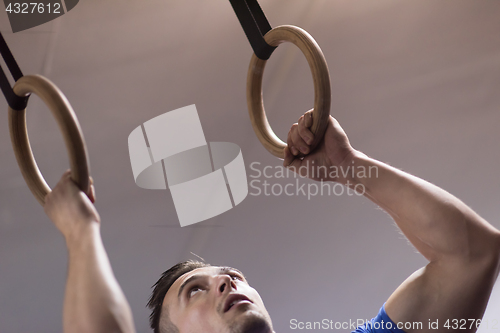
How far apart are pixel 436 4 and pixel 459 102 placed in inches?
14.4

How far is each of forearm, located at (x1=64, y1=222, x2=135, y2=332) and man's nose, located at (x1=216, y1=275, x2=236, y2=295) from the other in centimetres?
35

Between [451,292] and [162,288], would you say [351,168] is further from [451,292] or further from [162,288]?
[162,288]

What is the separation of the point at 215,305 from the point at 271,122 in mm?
800

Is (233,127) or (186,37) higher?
(186,37)

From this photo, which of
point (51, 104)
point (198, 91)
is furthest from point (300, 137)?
point (198, 91)

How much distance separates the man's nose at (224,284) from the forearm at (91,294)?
1.16 feet

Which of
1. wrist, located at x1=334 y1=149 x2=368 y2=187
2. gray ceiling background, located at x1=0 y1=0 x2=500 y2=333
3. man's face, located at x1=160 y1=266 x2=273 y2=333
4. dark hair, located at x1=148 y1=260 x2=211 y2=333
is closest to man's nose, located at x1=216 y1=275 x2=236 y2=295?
man's face, located at x1=160 y1=266 x2=273 y2=333

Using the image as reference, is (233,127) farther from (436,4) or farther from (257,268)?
(436,4)

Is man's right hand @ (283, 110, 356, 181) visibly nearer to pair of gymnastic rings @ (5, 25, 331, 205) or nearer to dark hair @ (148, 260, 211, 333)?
pair of gymnastic rings @ (5, 25, 331, 205)

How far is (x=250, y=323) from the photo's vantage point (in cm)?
71

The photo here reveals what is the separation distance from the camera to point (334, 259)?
62.1 inches

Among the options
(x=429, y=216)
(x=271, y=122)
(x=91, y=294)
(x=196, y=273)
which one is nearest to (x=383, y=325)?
(x=429, y=216)

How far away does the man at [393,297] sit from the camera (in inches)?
16.3

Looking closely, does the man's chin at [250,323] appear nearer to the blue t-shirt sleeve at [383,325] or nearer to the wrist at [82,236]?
the blue t-shirt sleeve at [383,325]
